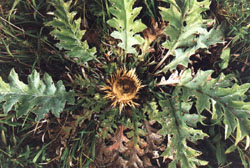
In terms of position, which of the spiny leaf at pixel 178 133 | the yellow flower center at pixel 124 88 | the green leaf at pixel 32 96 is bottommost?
the spiny leaf at pixel 178 133

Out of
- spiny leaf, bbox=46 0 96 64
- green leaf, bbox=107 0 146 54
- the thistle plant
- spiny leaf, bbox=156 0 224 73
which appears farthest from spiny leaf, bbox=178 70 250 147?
spiny leaf, bbox=46 0 96 64

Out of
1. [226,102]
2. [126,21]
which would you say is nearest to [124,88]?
[126,21]

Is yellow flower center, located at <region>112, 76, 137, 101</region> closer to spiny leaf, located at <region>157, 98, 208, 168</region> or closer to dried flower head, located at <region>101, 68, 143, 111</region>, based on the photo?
dried flower head, located at <region>101, 68, 143, 111</region>

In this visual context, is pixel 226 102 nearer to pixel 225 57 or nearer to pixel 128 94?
pixel 225 57

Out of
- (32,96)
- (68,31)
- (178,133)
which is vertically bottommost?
(178,133)

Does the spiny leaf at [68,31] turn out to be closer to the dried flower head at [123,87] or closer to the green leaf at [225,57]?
the dried flower head at [123,87]

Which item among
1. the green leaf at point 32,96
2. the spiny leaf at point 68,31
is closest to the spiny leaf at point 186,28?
the spiny leaf at point 68,31

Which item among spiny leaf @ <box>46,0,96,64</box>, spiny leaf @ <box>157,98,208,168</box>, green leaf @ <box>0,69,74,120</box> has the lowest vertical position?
spiny leaf @ <box>157,98,208,168</box>

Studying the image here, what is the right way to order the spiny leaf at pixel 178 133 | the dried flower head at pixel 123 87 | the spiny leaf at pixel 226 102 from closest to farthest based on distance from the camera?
the spiny leaf at pixel 226 102 < the spiny leaf at pixel 178 133 < the dried flower head at pixel 123 87
